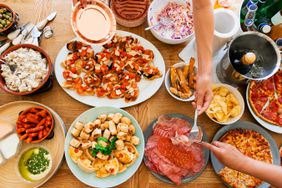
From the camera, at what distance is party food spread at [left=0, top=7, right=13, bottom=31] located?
1.41m

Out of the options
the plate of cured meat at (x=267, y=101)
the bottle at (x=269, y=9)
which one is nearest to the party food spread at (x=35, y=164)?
the plate of cured meat at (x=267, y=101)

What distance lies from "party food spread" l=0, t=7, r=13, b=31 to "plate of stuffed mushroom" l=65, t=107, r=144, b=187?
56cm

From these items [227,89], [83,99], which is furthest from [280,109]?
[83,99]

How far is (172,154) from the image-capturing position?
4.24 ft

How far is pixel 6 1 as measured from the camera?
1.53 m

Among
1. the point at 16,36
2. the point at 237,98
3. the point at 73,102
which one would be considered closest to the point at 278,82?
the point at 237,98

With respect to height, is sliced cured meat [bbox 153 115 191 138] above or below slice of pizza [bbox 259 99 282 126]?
below

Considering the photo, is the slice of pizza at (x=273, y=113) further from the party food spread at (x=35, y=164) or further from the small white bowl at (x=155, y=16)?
the party food spread at (x=35, y=164)

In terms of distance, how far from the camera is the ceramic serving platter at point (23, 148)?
4.11ft

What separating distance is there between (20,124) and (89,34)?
1.54 ft

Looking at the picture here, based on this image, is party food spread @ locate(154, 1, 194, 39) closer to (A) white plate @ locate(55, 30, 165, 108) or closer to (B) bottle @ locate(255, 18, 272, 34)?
(A) white plate @ locate(55, 30, 165, 108)

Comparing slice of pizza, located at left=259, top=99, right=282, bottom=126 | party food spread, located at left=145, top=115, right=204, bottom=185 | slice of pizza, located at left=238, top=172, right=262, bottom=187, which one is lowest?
slice of pizza, located at left=238, top=172, right=262, bottom=187

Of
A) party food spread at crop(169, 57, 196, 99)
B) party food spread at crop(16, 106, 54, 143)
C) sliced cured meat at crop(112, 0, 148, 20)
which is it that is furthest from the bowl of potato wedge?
party food spread at crop(16, 106, 54, 143)

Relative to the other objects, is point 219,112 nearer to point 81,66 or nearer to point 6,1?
point 81,66
